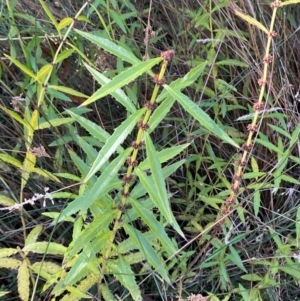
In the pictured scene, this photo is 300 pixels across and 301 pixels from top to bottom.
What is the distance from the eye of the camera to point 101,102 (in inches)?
52.3

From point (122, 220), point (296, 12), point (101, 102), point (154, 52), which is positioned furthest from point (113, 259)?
point (296, 12)

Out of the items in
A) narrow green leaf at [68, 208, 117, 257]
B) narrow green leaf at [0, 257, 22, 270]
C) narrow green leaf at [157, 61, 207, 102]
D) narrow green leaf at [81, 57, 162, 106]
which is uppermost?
narrow green leaf at [81, 57, 162, 106]

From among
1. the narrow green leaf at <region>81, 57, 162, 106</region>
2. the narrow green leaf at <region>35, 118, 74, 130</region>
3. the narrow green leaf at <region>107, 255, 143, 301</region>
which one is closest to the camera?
the narrow green leaf at <region>81, 57, 162, 106</region>

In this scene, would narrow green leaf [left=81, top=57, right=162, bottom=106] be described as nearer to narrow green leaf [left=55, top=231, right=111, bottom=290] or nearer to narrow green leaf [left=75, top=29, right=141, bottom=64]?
narrow green leaf [left=75, top=29, right=141, bottom=64]

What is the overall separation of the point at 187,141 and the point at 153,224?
0.48 m

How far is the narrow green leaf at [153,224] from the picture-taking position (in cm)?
70

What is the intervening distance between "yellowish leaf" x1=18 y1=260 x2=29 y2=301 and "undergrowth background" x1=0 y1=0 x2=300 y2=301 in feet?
0.30

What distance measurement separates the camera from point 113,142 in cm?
60

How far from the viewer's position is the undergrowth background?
103 centimetres

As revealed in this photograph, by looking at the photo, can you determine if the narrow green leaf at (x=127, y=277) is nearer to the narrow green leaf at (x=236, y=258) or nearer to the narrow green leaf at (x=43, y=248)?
the narrow green leaf at (x=43, y=248)

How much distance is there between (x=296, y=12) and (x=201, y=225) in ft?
2.30

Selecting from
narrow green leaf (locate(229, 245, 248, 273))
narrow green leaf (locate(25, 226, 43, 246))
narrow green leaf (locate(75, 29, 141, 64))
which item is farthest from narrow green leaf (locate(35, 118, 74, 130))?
narrow green leaf (locate(229, 245, 248, 273))

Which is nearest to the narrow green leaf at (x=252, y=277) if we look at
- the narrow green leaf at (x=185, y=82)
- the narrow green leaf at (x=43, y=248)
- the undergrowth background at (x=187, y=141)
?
the undergrowth background at (x=187, y=141)

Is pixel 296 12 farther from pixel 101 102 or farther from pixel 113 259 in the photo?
pixel 113 259
